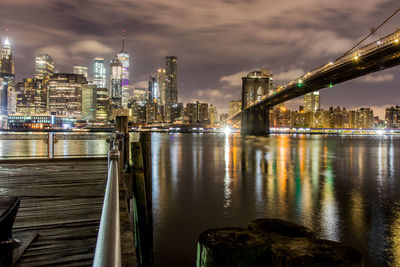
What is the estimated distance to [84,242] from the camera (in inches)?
141

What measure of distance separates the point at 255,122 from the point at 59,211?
288 feet

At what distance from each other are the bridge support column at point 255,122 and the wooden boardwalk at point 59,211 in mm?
81914

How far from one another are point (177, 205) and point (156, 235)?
319 cm

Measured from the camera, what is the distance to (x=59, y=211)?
482 cm

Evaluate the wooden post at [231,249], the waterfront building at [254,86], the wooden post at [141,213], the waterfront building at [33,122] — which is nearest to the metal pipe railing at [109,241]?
the wooden post at [231,249]

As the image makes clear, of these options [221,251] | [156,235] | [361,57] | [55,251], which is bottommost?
[156,235]

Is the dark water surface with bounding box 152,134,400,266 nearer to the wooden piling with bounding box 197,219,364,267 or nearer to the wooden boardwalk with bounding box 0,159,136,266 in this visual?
the wooden boardwalk with bounding box 0,159,136,266

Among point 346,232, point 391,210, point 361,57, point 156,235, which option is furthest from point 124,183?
point 361,57

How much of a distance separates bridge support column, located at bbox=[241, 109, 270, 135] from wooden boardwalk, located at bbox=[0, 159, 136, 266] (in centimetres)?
8191

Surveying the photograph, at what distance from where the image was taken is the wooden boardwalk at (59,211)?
3.25m

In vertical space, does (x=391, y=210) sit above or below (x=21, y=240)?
below

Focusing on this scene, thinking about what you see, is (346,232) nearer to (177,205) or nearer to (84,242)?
(177,205)

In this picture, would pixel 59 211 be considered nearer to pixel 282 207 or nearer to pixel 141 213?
pixel 141 213

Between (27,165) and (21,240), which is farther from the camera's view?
(27,165)
